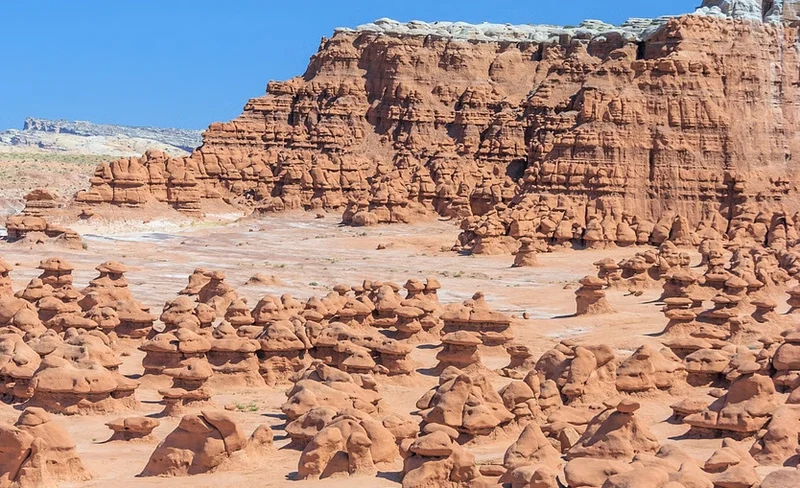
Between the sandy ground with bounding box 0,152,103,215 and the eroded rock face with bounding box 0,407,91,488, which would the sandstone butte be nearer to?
the sandy ground with bounding box 0,152,103,215

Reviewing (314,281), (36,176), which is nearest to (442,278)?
(314,281)

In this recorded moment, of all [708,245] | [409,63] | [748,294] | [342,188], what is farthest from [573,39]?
[748,294]

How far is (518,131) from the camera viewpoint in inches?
2876

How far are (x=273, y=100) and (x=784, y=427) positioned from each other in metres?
68.2

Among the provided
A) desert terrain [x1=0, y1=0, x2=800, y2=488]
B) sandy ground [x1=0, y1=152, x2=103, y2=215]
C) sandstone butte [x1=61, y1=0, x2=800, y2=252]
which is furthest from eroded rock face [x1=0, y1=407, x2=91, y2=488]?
sandy ground [x1=0, y1=152, x2=103, y2=215]

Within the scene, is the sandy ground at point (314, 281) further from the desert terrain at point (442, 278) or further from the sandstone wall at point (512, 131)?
the sandstone wall at point (512, 131)

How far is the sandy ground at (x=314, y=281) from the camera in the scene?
17.5 meters

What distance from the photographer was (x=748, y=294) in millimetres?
33875

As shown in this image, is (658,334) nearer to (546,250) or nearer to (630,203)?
(546,250)

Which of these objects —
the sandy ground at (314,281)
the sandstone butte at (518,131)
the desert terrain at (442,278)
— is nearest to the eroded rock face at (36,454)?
the desert terrain at (442,278)

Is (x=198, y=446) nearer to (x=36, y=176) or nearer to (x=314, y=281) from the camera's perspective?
(x=314, y=281)

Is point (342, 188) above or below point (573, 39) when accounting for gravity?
below

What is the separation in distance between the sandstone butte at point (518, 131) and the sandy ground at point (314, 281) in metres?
2.94

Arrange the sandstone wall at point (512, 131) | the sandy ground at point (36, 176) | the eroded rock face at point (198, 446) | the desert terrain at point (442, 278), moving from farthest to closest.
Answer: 1. the sandy ground at point (36, 176)
2. the sandstone wall at point (512, 131)
3. the desert terrain at point (442, 278)
4. the eroded rock face at point (198, 446)
